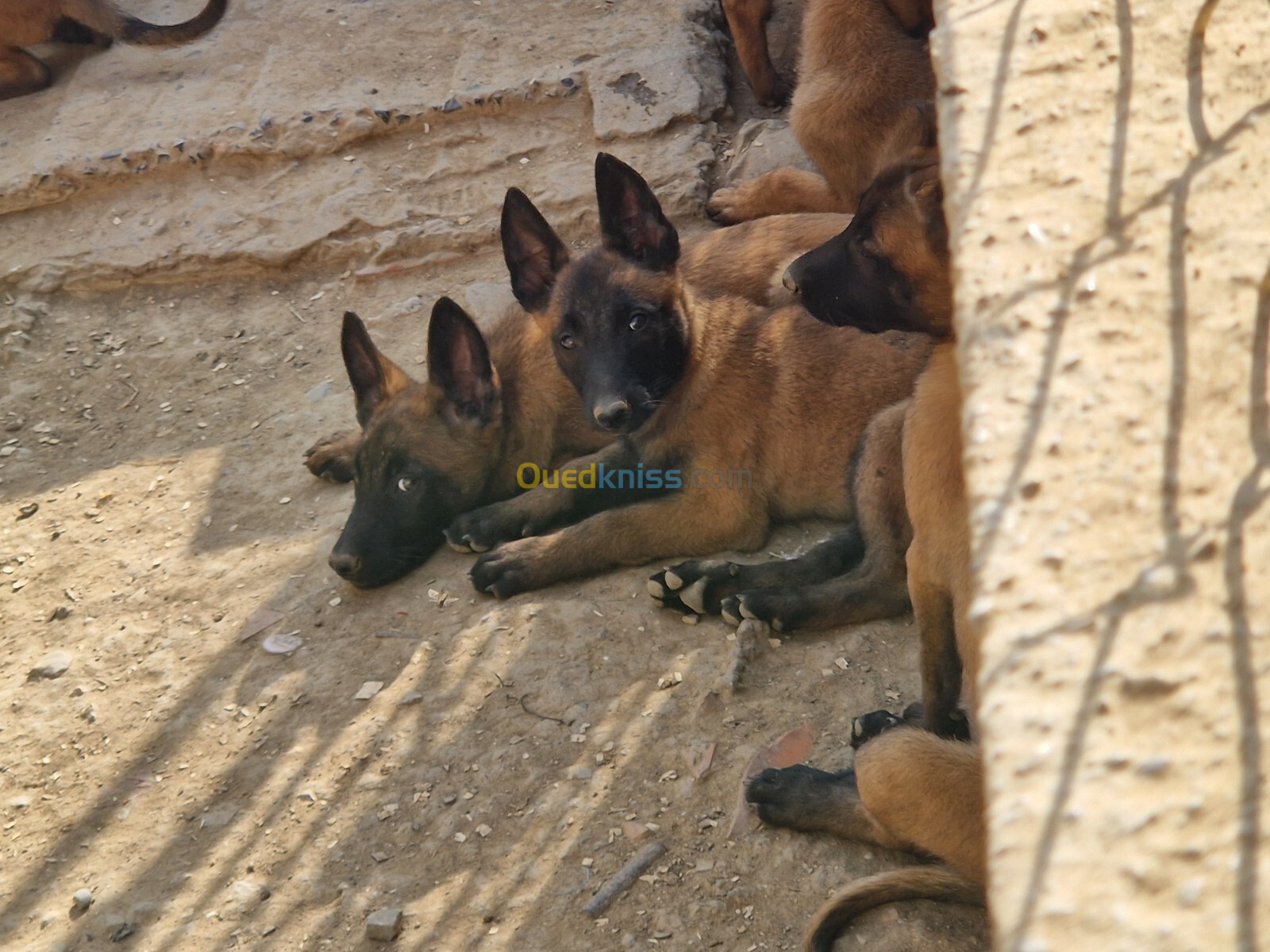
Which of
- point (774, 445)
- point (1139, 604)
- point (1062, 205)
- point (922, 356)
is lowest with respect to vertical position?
point (774, 445)

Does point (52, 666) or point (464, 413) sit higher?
point (464, 413)

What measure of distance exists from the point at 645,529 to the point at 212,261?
3.75 meters

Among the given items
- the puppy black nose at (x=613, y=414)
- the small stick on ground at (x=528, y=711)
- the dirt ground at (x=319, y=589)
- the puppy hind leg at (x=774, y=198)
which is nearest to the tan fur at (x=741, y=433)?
the dirt ground at (x=319, y=589)

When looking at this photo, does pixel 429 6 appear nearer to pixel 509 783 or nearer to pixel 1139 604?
pixel 509 783

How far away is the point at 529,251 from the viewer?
4875mm

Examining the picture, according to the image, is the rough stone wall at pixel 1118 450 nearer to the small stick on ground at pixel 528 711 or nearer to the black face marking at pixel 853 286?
the black face marking at pixel 853 286

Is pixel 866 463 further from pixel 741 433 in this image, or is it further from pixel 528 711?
pixel 528 711

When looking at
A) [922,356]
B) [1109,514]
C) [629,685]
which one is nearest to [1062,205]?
[1109,514]

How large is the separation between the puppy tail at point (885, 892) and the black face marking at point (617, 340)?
2.08 meters

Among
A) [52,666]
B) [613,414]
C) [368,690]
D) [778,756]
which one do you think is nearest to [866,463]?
[613,414]

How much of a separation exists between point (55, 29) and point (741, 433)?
21.5 ft

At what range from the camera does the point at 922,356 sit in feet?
14.9

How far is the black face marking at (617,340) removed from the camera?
4.51 m

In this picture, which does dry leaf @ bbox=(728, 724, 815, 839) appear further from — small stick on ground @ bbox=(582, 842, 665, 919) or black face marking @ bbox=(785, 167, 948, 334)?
black face marking @ bbox=(785, 167, 948, 334)
